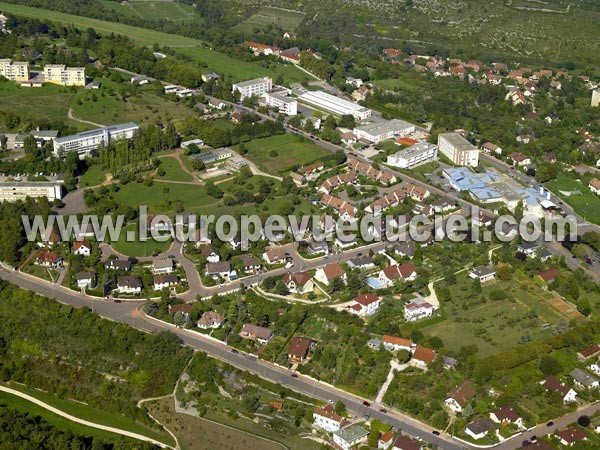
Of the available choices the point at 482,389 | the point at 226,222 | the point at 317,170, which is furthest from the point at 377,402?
the point at 317,170

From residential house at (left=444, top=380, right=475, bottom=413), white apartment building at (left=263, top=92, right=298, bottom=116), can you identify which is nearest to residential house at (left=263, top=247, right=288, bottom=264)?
residential house at (left=444, top=380, right=475, bottom=413)

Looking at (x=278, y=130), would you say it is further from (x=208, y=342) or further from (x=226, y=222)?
(x=208, y=342)

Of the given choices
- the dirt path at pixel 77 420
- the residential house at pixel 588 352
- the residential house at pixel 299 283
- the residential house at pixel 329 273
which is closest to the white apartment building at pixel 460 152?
the residential house at pixel 329 273

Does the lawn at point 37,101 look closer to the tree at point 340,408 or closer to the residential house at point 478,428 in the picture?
the tree at point 340,408

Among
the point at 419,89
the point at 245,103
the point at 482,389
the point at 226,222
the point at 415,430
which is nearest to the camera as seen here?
the point at 415,430

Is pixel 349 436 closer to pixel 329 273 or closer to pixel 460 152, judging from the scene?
pixel 329 273

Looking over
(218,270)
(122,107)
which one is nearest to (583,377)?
(218,270)

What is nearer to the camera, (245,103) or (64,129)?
(64,129)
